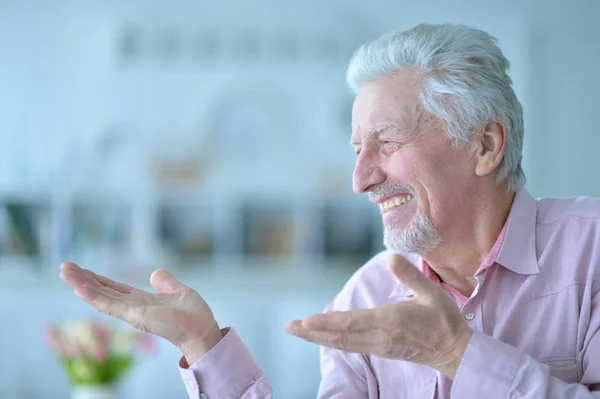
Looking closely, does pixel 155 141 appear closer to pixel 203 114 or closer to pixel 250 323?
pixel 203 114

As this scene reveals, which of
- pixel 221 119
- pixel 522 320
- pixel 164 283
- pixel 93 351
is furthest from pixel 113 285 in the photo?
pixel 221 119

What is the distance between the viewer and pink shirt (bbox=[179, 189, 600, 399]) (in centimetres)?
130

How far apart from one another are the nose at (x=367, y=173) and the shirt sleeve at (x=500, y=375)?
0.44 metres

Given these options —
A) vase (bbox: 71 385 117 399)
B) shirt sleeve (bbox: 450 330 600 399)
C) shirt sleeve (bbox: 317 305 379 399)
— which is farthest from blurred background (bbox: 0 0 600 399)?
shirt sleeve (bbox: 450 330 600 399)

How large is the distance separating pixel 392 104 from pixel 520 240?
353 millimetres

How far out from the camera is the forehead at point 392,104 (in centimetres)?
145

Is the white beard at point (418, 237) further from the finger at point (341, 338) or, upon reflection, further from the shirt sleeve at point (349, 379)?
the finger at point (341, 338)

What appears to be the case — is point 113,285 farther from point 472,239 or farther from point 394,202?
point 472,239

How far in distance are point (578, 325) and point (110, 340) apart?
1.67m

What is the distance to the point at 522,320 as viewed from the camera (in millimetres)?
1354

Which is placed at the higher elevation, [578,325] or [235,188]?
[578,325]

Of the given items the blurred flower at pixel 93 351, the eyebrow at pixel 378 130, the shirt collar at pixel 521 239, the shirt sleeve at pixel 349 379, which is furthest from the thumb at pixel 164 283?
the blurred flower at pixel 93 351

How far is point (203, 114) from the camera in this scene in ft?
16.4

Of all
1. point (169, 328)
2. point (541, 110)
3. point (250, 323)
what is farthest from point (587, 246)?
point (541, 110)
